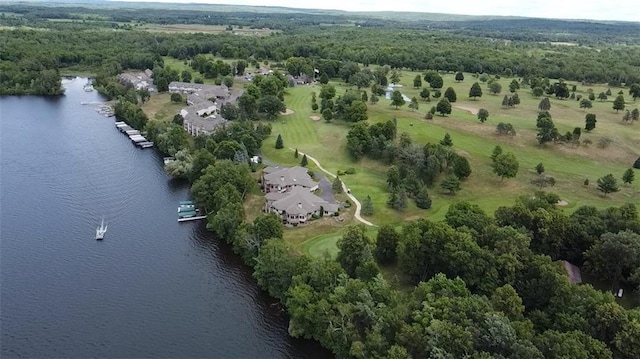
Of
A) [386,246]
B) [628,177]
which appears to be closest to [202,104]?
[386,246]

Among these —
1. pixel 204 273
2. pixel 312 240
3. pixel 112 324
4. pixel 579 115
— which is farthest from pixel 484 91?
pixel 112 324

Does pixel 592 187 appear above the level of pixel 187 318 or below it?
above

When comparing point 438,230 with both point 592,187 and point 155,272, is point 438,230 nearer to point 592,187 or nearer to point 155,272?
point 155,272

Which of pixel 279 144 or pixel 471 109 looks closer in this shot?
pixel 279 144

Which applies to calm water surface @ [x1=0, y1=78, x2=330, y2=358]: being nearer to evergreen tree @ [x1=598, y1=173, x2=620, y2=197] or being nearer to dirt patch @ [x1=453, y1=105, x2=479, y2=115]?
evergreen tree @ [x1=598, y1=173, x2=620, y2=197]

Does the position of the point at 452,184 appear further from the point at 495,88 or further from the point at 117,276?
the point at 495,88

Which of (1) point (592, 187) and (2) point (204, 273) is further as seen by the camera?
(1) point (592, 187)
